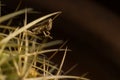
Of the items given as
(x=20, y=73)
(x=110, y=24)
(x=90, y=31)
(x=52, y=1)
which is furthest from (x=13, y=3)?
(x=20, y=73)

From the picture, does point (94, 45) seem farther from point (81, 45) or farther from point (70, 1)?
point (70, 1)

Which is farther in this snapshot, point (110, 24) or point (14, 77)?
point (110, 24)

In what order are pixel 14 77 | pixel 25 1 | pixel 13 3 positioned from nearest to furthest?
pixel 14 77
pixel 25 1
pixel 13 3

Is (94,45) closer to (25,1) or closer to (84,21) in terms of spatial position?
(84,21)

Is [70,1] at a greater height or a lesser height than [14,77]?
greater

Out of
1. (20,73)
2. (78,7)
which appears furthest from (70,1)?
(20,73)

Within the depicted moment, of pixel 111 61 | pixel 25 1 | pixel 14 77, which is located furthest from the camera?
pixel 111 61
